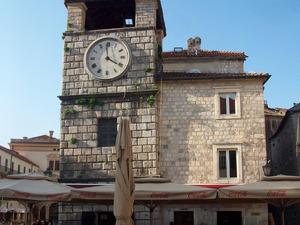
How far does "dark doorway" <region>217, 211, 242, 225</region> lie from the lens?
63.2ft

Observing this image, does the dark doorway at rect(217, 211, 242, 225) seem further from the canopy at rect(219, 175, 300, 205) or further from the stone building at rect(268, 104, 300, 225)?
the canopy at rect(219, 175, 300, 205)

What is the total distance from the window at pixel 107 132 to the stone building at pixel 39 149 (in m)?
39.6

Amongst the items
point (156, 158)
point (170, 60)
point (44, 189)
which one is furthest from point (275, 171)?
point (44, 189)

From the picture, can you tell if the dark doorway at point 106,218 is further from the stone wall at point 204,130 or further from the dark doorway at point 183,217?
the stone wall at point 204,130

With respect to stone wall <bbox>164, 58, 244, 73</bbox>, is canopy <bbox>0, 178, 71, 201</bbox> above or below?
below

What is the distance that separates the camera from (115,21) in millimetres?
25609

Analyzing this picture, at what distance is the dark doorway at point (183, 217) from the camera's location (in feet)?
64.4

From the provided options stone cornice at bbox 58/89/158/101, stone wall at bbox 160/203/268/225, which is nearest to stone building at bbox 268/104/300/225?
stone wall at bbox 160/203/268/225

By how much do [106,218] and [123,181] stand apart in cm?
965

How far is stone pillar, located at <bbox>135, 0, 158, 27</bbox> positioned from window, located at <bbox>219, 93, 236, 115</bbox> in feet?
16.4

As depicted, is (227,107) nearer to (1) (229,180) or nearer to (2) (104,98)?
(1) (229,180)

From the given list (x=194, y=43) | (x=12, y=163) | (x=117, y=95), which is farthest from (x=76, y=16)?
(x=12, y=163)

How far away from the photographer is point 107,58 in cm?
2169

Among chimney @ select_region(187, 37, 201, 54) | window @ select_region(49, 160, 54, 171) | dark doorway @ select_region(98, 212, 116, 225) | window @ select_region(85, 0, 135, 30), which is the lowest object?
dark doorway @ select_region(98, 212, 116, 225)
